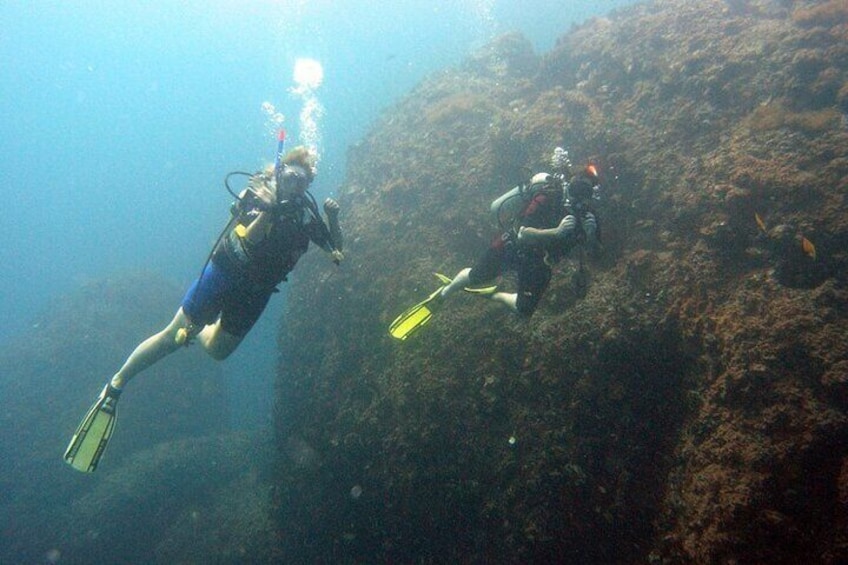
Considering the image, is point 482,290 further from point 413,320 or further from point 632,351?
point 632,351

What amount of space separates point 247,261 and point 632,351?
4.68 m

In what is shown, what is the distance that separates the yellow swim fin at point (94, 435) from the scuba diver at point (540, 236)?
16.2ft

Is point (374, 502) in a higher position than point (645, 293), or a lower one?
lower

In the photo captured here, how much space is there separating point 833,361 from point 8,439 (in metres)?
23.6

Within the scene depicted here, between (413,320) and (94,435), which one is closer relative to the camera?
(94,435)

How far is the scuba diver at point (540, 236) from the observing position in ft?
16.9

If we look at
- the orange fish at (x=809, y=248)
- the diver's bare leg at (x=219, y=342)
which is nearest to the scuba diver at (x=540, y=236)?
the orange fish at (x=809, y=248)

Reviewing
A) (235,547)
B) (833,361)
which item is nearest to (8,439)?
(235,547)

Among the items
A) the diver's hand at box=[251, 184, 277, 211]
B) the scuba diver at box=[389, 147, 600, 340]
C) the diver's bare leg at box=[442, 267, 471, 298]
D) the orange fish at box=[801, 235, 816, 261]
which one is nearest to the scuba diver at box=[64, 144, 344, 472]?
the diver's hand at box=[251, 184, 277, 211]

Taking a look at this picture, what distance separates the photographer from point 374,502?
7234mm

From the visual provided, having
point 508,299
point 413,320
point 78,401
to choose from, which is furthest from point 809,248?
point 78,401

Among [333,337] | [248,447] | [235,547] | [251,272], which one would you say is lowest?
[248,447]

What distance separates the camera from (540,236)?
5.27 metres

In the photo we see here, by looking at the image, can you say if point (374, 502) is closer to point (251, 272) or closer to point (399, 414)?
point (399, 414)
